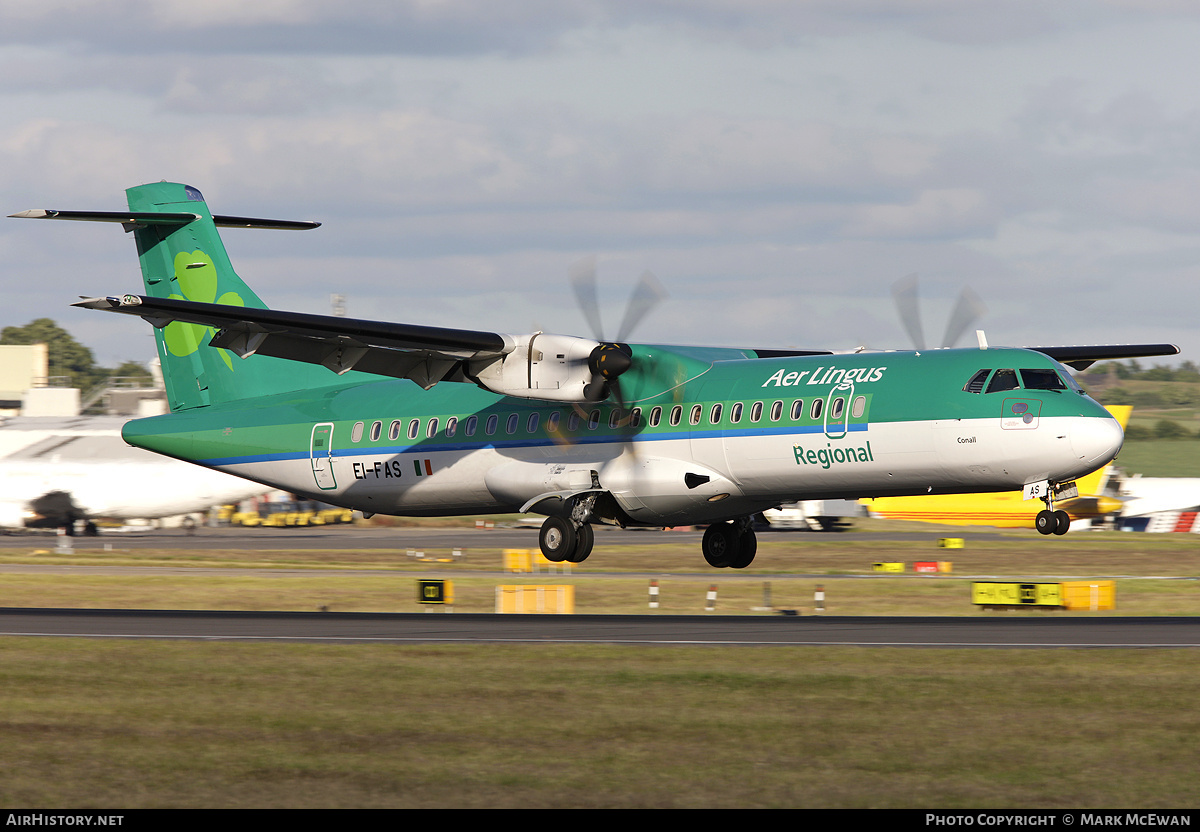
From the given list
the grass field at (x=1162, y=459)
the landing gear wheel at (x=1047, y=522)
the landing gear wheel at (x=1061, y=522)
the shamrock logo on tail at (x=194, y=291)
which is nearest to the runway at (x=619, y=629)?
the landing gear wheel at (x=1047, y=522)

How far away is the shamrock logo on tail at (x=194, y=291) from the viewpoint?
34344 millimetres

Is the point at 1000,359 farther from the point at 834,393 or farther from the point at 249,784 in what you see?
the point at 249,784

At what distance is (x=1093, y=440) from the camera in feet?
78.8

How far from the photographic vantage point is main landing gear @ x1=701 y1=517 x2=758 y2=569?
3077cm

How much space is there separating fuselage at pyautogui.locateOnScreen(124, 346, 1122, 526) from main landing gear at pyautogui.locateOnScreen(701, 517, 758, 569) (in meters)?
2.19

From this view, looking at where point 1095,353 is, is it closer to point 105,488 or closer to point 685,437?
point 685,437

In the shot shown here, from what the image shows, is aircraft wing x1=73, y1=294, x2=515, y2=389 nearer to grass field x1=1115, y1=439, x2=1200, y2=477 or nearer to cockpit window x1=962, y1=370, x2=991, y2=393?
cockpit window x1=962, y1=370, x2=991, y2=393

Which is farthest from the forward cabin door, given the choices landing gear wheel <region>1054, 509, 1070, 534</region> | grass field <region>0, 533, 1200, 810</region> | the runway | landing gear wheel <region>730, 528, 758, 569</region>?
landing gear wheel <region>1054, 509, 1070, 534</region>

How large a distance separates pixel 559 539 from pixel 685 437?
11.1 ft

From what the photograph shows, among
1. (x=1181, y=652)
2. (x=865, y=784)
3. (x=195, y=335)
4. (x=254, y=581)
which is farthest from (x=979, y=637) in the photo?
(x=254, y=581)

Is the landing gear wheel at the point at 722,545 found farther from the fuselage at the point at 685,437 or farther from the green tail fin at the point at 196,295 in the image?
the green tail fin at the point at 196,295

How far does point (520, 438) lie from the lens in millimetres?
29797

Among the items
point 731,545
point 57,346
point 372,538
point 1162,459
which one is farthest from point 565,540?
point 57,346

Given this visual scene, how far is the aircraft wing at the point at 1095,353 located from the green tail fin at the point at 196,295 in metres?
17.0
